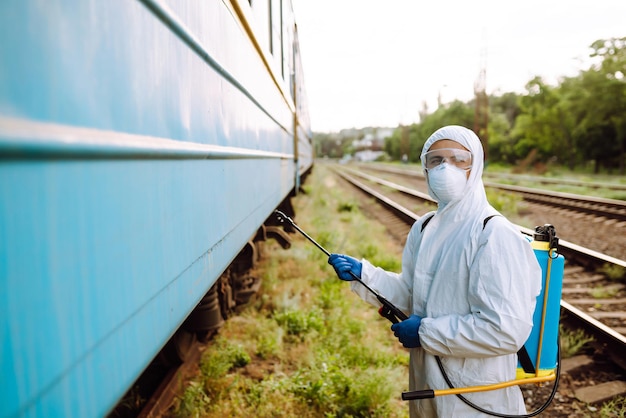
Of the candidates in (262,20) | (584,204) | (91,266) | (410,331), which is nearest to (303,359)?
(410,331)

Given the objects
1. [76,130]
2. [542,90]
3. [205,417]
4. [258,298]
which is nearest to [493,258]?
[76,130]

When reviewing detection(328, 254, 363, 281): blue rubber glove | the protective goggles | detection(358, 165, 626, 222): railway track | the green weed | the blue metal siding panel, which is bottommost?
the green weed

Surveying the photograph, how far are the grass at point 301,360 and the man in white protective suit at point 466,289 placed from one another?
4.08 ft

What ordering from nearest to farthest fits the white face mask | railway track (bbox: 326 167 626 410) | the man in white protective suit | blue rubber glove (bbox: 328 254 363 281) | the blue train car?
the blue train car
the man in white protective suit
the white face mask
blue rubber glove (bbox: 328 254 363 281)
railway track (bbox: 326 167 626 410)

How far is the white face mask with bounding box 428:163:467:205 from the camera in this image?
1754mm

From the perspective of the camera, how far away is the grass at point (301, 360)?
9.97 feet

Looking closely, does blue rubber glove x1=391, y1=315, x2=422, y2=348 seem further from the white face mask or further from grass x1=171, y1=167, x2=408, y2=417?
grass x1=171, y1=167, x2=408, y2=417

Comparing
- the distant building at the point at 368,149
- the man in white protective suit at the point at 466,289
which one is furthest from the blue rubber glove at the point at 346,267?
the distant building at the point at 368,149

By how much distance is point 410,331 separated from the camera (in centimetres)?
179

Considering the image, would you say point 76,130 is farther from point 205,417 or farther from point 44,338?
point 205,417

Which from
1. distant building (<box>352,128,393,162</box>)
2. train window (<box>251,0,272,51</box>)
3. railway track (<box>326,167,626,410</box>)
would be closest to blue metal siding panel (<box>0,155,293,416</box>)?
train window (<box>251,0,272,51</box>)

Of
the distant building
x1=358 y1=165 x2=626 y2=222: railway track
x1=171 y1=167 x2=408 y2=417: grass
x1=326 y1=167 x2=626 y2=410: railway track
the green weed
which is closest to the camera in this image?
x1=171 y1=167 x2=408 y2=417: grass

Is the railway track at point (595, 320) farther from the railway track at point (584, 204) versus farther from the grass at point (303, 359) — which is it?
the railway track at point (584, 204)

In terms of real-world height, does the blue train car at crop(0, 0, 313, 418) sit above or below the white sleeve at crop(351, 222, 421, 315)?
above
